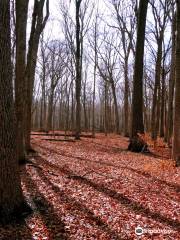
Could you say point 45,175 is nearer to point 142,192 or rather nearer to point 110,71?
point 142,192

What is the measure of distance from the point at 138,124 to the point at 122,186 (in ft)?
18.0

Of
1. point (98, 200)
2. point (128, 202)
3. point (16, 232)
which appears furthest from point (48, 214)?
point (128, 202)

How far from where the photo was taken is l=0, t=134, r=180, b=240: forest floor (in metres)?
4.73

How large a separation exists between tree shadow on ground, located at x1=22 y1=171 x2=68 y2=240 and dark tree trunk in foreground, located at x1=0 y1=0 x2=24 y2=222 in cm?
50

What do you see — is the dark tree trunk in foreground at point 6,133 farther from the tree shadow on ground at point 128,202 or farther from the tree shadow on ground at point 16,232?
the tree shadow on ground at point 128,202

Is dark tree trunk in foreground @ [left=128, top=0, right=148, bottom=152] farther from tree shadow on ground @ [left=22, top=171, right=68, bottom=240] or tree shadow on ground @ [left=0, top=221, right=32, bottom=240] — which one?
tree shadow on ground @ [left=0, top=221, right=32, bottom=240]

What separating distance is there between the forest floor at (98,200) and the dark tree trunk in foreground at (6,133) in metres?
0.42

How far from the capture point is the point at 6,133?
204 inches

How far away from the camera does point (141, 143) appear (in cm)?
1212

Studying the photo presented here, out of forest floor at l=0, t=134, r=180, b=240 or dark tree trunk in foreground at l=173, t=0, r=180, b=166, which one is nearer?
forest floor at l=0, t=134, r=180, b=240

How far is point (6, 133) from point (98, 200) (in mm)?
2184

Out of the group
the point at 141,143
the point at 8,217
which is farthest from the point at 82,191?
the point at 141,143

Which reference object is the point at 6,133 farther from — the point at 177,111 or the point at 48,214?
the point at 177,111

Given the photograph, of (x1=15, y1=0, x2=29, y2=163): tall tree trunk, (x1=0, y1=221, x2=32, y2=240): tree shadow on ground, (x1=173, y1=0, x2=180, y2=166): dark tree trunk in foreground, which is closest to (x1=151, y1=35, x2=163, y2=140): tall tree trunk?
(x1=173, y1=0, x2=180, y2=166): dark tree trunk in foreground
